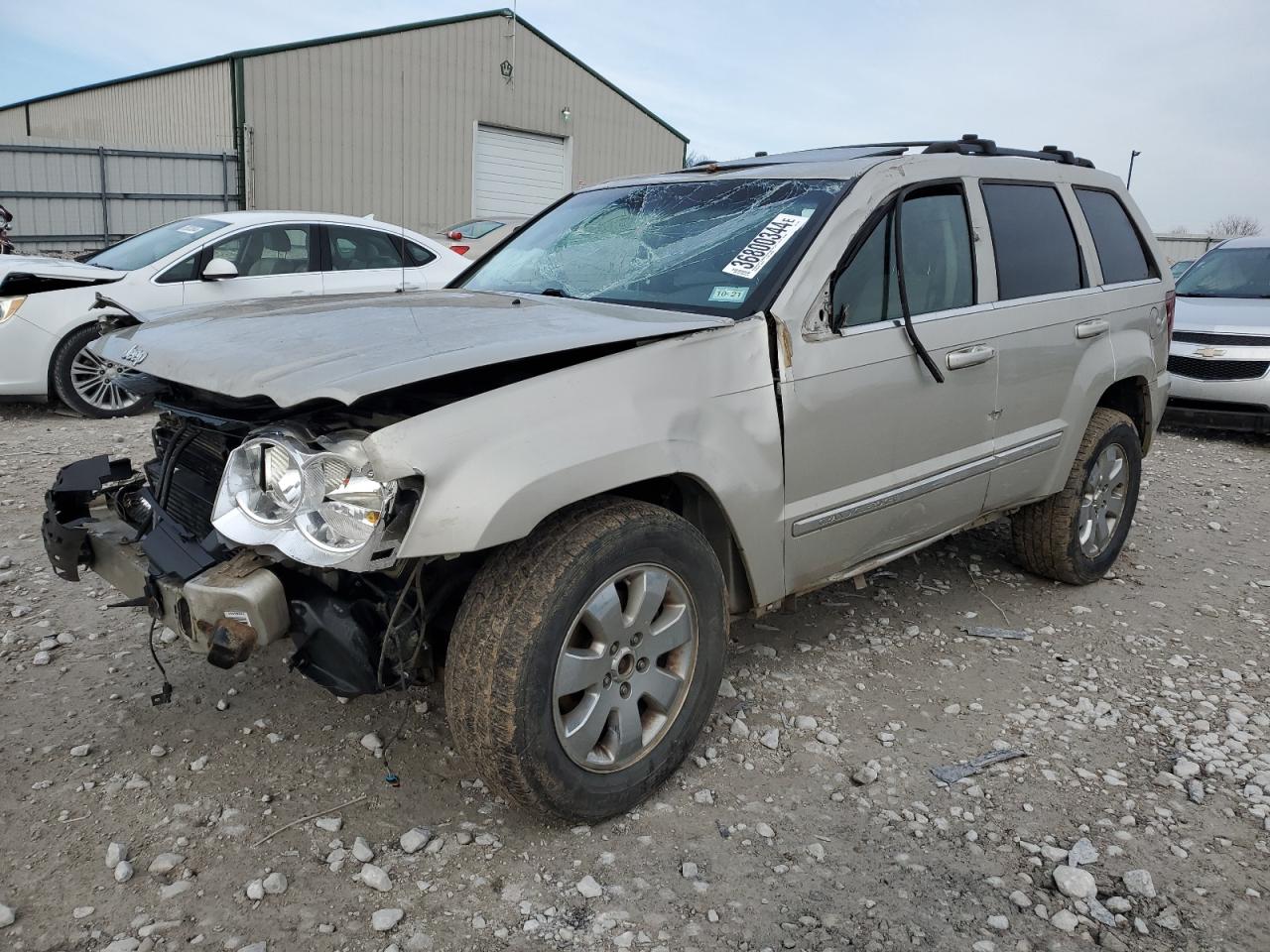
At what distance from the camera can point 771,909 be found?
2.32 m

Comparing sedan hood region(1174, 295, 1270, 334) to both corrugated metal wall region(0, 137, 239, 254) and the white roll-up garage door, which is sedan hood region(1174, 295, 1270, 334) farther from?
corrugated metal wall region(0, 137, 239, 254)

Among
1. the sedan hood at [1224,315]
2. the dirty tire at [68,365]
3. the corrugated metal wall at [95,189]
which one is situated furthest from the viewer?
the corrugated metal wall at [95,189]

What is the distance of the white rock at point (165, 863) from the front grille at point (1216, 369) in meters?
8.38

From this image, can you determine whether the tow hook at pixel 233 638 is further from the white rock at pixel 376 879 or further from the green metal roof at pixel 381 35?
the green metal roof at pixel 381 35

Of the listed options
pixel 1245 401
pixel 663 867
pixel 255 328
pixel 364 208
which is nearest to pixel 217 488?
pixel 255 328

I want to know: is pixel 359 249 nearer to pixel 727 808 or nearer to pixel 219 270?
pixel 219 270

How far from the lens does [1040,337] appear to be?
3.79m

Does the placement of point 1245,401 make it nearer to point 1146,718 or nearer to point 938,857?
point 1146,718

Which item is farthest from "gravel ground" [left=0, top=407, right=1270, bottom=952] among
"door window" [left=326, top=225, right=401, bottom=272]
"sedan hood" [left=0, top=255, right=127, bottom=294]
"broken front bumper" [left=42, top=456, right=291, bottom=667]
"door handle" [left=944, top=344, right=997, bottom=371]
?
"door window" [left=326, top=225, right=401, bottom=272]

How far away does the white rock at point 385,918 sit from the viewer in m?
2.21

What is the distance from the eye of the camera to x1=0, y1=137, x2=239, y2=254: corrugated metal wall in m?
15.0

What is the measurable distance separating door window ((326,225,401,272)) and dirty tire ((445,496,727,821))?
20.3 feet

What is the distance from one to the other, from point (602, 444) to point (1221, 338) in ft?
24.9

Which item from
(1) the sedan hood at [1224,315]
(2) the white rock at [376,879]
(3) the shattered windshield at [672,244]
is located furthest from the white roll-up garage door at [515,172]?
(2) the white rock at [376,879]
